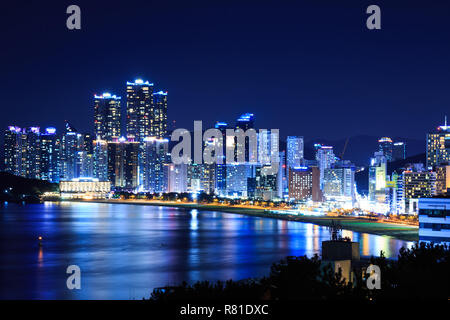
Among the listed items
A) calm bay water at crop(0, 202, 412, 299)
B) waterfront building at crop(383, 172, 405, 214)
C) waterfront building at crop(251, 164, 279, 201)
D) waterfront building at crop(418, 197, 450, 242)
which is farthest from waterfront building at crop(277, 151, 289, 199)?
waterfront building at crop(418, 197, 450, 242)

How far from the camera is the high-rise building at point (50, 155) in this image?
125562mm

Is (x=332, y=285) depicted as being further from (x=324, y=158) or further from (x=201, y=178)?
(x=324, y=158)

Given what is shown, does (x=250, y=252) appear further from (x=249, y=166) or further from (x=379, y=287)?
(x=249, y=166)

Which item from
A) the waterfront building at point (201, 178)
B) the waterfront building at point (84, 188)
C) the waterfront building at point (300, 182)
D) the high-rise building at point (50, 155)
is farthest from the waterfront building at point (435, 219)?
the high-rise building at point (50, 155)

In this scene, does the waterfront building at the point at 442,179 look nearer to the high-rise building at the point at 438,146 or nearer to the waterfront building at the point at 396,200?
the waterfront building at the point at 396,200

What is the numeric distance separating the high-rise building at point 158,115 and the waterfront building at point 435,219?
11131 centimetres

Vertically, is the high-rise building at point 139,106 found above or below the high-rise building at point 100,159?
above

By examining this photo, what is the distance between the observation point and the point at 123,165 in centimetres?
12344

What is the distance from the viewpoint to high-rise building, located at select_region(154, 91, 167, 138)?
135 m

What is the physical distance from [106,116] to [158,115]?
41.2 ft

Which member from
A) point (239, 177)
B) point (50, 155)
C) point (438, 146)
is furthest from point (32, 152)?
point (438, 146)
